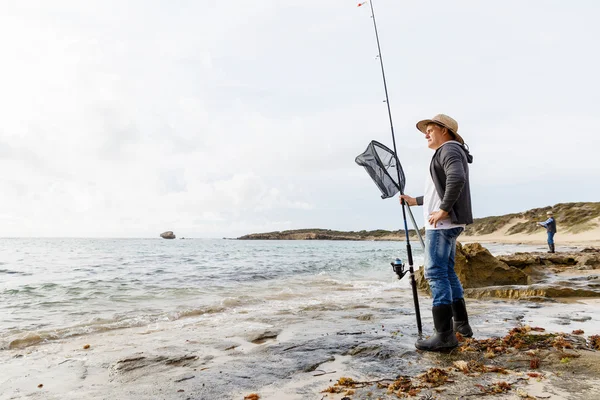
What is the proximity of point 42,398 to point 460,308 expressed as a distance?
14.3 ft

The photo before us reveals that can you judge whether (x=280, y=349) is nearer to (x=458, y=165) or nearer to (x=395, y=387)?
(x=395, y=387)

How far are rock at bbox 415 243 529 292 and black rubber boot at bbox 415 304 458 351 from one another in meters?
5.94

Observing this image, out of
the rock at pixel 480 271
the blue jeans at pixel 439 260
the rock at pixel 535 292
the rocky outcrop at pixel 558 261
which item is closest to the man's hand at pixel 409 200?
the blue jeans at pixel 439 260

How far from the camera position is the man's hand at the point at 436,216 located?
382 centimetres

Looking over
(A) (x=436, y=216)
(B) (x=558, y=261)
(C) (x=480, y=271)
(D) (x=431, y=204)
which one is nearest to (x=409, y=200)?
(D) (x=431, y=204)

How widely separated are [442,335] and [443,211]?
1274 mm

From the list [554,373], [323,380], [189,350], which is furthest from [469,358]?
[189,350]

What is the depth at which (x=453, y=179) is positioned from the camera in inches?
147

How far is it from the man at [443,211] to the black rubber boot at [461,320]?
15.4 inches

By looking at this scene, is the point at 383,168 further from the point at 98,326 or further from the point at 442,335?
the point at 98,326

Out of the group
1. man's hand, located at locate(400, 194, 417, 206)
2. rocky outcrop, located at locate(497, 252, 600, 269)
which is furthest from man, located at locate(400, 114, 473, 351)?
rocky outcrop, located at locate(497, 252, 600, 269)

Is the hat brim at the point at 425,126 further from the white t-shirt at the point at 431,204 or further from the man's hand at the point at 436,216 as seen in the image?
the man's hand at the point at 436,216

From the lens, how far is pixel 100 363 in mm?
4477

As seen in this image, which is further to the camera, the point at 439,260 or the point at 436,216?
the point at 439,260
